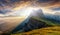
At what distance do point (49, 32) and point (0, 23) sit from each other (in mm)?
1482

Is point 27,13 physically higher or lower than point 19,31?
higher

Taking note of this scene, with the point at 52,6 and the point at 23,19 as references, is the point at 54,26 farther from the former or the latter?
the point at 23,19

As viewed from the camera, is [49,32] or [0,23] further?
[0,23]

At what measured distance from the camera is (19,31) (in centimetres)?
432

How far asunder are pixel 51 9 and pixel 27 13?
0.73m

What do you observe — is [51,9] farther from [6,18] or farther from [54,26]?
[6,18]

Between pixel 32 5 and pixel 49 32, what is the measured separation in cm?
97

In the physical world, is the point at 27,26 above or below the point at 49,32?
above

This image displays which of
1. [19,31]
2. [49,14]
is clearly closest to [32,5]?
[49,14]

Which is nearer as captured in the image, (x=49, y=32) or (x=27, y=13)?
(x=49, y=32)

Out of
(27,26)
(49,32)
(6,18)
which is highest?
(6,18)

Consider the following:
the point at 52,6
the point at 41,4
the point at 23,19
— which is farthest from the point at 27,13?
the point at 52,6

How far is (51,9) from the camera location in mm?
4422

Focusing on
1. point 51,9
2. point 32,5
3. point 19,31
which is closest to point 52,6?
point 51,9
